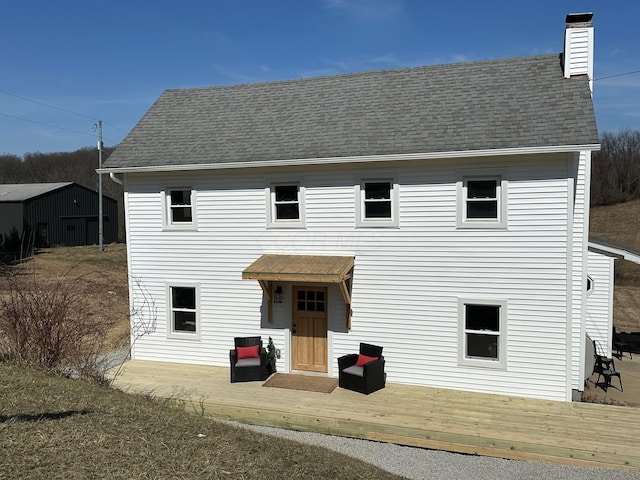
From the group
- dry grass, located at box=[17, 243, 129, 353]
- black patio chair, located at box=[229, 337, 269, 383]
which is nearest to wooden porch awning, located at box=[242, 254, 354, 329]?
black patio chair, located at box=[229, 337, 269, 383]

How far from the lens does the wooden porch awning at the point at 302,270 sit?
34.3ft

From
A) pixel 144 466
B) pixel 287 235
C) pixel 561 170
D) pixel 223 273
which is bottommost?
pixel 144 466

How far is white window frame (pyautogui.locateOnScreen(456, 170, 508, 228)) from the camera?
10188 millimetres

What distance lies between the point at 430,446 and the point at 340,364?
9.69 ft

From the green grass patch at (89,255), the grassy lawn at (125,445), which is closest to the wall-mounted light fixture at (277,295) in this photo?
the grassy lawn at (125,445)

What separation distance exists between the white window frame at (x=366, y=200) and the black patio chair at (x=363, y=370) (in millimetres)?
2695

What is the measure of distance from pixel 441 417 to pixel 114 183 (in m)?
64.1

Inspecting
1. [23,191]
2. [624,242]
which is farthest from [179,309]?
[23,191]

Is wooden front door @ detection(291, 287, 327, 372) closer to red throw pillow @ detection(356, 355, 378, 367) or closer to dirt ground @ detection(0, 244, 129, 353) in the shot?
red throw pillow @ detection(356, 355, 378, 367)

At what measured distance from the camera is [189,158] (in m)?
12.3

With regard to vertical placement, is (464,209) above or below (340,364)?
above

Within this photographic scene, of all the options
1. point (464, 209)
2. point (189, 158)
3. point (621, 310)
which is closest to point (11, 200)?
point (189, 158)

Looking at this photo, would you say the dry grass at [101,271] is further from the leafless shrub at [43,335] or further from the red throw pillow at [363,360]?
the red throw pillow at [363,360]

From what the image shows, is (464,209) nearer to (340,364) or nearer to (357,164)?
(357,164)
